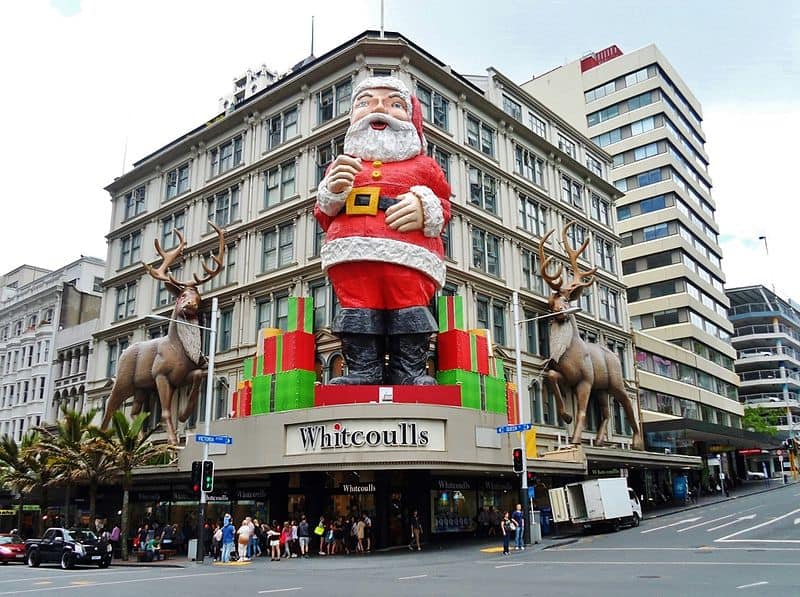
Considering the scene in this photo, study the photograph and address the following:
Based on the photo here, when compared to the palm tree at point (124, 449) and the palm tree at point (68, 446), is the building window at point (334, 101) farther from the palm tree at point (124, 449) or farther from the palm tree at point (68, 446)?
the palm tree at point (68, 446)

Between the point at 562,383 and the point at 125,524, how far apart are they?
2195cm

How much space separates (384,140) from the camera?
27.5 meters

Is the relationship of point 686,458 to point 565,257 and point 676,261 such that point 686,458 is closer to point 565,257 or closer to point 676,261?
point 565,257

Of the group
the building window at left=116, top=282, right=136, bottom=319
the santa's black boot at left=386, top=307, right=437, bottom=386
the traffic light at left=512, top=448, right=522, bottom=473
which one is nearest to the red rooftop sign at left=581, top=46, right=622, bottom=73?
the building window at left=116, top=282, right=136, bottom=319

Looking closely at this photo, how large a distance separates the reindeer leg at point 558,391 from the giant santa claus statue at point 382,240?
39.7 ft

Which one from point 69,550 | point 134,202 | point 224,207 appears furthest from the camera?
point 134,202

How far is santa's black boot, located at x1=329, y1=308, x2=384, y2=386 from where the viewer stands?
26.9 m

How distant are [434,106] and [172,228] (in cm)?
1860

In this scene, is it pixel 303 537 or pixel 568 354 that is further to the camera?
pixel 568 354

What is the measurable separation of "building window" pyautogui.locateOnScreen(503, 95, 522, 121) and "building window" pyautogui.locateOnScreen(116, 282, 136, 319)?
25696 millimetres

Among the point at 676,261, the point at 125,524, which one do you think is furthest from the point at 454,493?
the point at 676,261

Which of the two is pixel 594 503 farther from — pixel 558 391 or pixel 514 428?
pixel 558 391

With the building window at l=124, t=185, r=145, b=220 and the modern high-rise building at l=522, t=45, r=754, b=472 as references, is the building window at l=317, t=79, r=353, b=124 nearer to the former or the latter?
the building window at l=124, t=185, r=145, b=220

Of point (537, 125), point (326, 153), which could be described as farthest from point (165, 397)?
point (537, 125)
